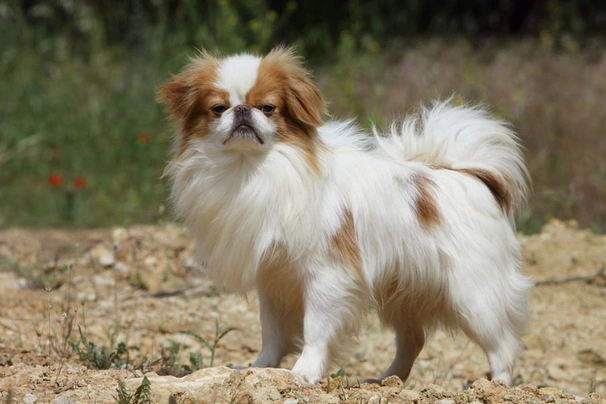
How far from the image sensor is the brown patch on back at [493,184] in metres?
4.94

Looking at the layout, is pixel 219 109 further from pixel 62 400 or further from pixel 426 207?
pixel 62 400

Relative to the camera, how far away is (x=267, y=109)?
14.5ft

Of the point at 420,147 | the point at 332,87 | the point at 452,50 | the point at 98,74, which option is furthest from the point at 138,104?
the point at 420,147

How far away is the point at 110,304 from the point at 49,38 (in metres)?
7.54

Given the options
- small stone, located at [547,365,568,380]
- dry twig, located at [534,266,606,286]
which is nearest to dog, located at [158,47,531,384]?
small stone, located at [547,365,568,380]

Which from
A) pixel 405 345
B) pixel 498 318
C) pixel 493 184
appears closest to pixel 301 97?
pixel 493 184

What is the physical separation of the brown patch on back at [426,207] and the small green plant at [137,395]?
167 cm

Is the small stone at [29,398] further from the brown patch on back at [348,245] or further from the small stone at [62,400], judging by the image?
the brown patch on back at [348,245]

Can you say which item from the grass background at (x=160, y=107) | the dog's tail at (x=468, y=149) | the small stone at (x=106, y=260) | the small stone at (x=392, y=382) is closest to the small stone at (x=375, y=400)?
the small stone at (x=392, y=382)

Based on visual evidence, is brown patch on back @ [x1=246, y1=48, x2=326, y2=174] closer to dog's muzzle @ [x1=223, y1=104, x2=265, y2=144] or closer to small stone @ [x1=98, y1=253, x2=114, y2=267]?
dog's muzzle @ [x1=223, y1=104, x2=265, y2=144]

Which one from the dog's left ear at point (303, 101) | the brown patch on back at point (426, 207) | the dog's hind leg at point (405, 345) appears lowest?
the dog's hind leg at point (405, 345)

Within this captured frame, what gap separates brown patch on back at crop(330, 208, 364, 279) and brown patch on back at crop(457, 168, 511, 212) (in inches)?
31.1

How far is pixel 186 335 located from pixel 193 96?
2100 millimetres

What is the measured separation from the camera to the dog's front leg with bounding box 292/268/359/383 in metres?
4.43
